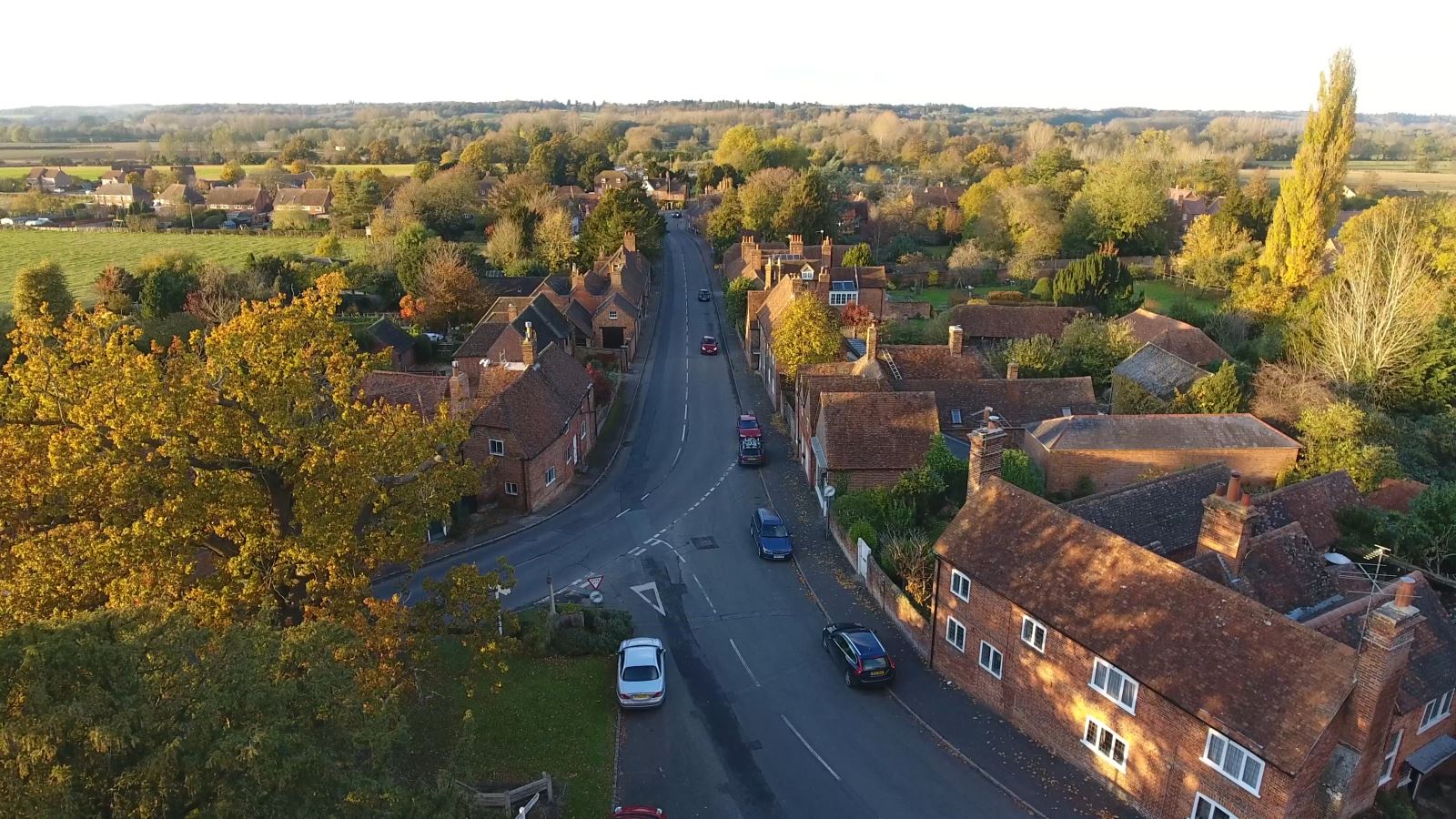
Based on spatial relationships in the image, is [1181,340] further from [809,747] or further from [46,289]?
[46,289]

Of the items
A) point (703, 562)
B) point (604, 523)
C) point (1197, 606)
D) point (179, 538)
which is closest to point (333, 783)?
point (179, 538)

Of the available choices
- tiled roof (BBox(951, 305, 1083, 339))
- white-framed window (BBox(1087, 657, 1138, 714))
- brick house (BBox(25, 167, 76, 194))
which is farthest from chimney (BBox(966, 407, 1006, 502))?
brick house (BBox(25, 167, 76, 194))

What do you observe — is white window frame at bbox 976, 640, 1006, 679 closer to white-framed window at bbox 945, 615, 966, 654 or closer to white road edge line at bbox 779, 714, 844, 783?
white-framed window at bbox 945, 615, 966, 654

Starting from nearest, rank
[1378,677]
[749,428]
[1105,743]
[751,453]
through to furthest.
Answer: [1378,677] → [1105,743] → [751,453] → [749,428]

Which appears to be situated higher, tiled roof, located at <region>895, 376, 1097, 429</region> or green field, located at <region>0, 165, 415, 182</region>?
green field, located at <region>0, 165, 415, 182</region>

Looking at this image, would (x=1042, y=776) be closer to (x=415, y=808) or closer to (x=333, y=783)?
(x=415, y=808)


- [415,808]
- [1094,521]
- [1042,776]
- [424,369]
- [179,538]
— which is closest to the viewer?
[415,808]

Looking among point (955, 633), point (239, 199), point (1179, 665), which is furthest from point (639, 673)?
point (239, 199)
